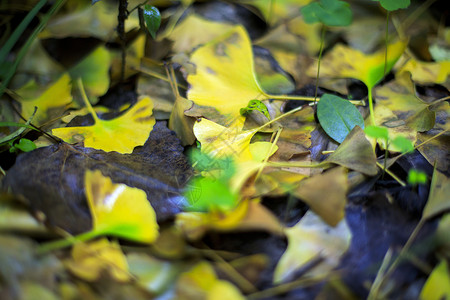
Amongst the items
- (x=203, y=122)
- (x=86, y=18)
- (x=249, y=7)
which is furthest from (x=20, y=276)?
(x=249, y=7)

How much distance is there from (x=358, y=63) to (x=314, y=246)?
0.46 meters

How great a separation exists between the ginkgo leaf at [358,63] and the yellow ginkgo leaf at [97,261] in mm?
555

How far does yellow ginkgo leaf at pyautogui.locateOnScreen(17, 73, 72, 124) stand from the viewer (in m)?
0.72

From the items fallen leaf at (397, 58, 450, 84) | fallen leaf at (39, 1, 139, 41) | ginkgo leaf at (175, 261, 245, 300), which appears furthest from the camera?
fallen leaf at (39, 1, 139, 41)

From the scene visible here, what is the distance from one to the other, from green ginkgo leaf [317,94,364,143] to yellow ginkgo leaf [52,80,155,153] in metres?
0.32

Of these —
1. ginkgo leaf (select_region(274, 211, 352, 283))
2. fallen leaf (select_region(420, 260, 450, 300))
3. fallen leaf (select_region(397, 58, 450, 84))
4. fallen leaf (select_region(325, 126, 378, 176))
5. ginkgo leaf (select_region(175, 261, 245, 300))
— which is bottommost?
fallen leaf (select_region(420, 260, 450, 300))

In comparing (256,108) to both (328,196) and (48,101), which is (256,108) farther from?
(48,101)

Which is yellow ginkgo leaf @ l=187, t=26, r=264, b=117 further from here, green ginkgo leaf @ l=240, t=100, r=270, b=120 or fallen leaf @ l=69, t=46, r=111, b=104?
fallen leaf @ l=69, t=46, r=111, b=104

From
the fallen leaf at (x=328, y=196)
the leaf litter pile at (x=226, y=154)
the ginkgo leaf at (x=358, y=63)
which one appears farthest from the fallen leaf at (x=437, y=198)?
the ginkgo leaf at (x=358, y=63)

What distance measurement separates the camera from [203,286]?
0.45 metres

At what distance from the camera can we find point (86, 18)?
907 millimetres

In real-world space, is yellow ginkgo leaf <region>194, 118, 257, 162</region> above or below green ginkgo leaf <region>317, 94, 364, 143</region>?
above

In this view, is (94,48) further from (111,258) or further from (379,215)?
(379,215)

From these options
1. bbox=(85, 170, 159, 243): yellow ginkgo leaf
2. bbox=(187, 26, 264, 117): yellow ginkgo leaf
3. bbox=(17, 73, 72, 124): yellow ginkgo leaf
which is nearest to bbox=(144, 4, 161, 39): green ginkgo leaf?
bbox=(187, 26, 264, 117): yellow ginkgo leaf
